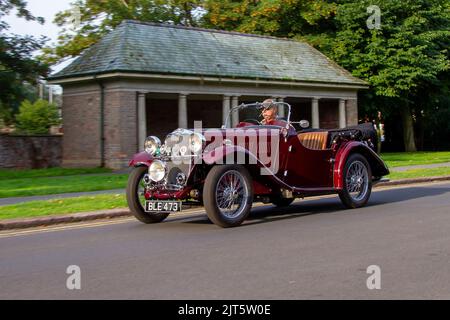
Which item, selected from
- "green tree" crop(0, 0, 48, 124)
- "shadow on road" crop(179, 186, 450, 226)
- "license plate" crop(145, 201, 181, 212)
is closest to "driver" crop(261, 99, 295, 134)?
"shadow on road" crop(179, 186, 450, 226)

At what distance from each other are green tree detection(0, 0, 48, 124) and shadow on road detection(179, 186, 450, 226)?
19171 mm

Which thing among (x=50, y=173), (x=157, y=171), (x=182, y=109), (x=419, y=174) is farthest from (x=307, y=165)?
(x=182, y=109)

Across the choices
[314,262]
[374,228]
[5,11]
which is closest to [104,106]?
[5,11]

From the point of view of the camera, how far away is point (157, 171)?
29.7ft

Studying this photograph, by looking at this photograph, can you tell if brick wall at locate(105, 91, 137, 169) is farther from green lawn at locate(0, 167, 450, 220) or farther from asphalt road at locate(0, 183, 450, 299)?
asphalt road at locate(0, 183, 450, 299)

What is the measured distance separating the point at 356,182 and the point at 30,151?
2094cm

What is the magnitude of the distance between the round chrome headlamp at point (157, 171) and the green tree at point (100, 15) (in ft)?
93.3

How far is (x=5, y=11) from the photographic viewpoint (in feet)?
94.6

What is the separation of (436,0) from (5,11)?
23906 mm

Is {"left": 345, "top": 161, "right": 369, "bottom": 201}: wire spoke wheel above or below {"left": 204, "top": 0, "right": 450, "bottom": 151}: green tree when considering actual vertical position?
below

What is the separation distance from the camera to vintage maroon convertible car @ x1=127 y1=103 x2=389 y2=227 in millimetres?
8680

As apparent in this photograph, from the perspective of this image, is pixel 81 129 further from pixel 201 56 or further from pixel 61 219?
pixel 61 219

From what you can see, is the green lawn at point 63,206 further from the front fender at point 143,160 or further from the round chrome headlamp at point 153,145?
the round chrome headlamp at point 153,145
